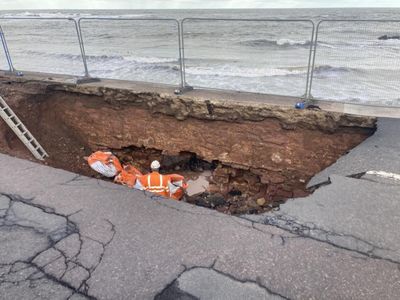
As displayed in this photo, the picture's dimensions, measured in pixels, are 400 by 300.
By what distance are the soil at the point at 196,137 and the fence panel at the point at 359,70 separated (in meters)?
2.45

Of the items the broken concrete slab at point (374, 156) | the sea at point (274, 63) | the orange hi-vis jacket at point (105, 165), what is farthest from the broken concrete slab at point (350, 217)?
the orange hi-vis jacket at point (105, 165)

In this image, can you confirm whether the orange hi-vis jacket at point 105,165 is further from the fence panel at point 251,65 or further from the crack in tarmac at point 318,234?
the crack in tarmac at point 318,234

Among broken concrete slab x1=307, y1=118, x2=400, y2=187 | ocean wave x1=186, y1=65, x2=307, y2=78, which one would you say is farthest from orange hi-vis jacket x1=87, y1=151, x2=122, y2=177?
ocean wave x1=186, y1=65, x2=307, y2=78

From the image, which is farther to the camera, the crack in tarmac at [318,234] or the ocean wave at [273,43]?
the ocean wave at [273,43]

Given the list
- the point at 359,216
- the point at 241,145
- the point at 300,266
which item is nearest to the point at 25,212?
the point at 300,266

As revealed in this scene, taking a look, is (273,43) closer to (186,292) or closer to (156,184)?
(156,184)

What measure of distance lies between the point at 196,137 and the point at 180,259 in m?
4.67

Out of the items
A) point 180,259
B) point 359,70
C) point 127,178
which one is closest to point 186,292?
point 180,259

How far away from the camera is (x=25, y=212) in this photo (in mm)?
4066

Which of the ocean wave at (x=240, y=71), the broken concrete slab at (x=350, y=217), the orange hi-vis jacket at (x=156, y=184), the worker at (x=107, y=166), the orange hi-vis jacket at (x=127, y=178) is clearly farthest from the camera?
the ocean wave at (x=240, y=71)

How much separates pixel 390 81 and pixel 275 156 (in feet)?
17.3

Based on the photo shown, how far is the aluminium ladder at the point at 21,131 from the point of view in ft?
24.4

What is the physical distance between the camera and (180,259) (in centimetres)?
320

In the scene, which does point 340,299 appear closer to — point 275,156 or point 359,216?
point 359,216
